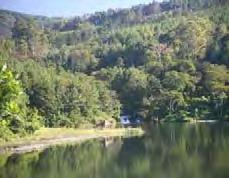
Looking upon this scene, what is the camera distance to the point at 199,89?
4301 inches

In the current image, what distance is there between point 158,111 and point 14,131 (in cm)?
4876

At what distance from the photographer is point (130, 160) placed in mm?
46281

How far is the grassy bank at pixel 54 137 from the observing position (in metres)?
56.9

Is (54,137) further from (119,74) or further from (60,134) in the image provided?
(119,74)

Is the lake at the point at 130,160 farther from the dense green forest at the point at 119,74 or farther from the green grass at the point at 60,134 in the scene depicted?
the dense green forest at the point at 119,74

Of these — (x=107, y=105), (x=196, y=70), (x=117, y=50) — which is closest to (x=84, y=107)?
(x=107, y=105)

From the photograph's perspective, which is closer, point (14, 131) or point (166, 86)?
point (14, 131)

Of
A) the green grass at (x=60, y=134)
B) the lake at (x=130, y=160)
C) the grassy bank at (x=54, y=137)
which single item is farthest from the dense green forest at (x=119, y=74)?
the lake at (x=130, y=160)

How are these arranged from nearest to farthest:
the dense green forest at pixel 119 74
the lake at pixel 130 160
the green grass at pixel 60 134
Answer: the lake at pixel 130 160 < the green grass at pixel 60 134 < the dense green forest at pixel 119 74

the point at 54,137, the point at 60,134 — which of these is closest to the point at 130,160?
the point at 54,137

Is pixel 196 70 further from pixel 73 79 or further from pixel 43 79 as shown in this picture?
pixel 43 79

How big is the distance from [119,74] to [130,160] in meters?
75.6

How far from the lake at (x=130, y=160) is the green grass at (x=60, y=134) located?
13.0 feet

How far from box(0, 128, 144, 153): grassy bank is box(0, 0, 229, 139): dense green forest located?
1.53 m
